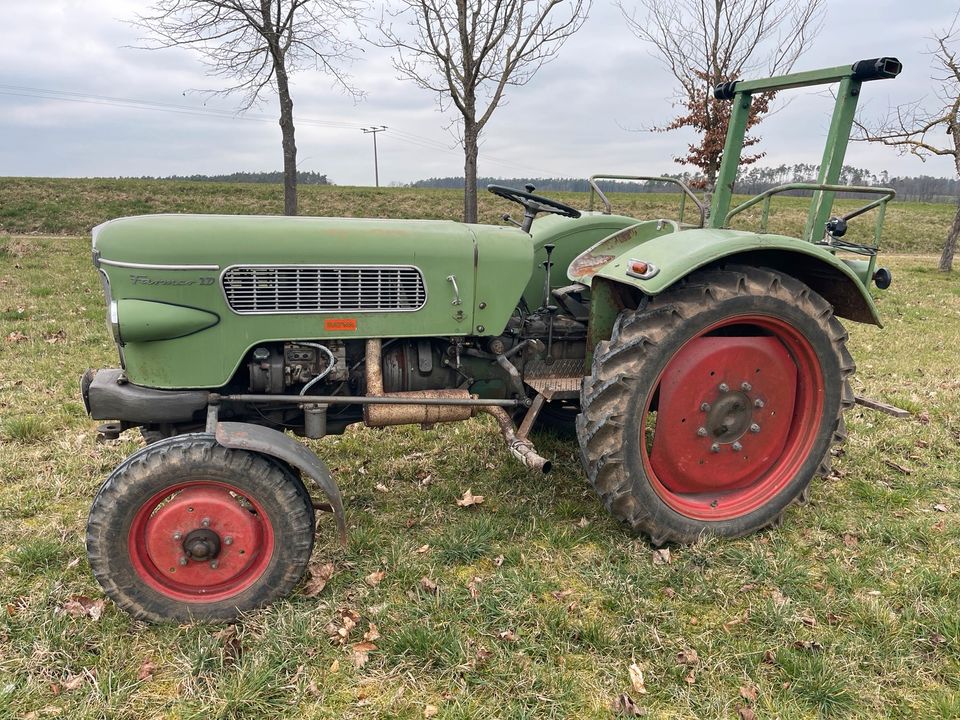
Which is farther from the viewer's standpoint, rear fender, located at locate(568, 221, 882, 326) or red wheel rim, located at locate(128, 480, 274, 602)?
rear fender, located at locate(568, 221, 882, 326)

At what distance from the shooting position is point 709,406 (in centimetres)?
295

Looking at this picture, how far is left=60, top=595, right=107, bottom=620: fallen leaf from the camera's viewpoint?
7.92ft

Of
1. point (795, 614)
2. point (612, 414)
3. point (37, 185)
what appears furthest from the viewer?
point (37, 185)

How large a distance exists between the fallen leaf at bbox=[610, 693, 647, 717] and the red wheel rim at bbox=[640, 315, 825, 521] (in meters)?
1.00

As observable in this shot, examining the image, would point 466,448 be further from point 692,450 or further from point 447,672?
point 447,672

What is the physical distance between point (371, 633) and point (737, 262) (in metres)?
2.26

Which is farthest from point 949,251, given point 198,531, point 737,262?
point 198,531

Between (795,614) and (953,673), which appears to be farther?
(795,614)

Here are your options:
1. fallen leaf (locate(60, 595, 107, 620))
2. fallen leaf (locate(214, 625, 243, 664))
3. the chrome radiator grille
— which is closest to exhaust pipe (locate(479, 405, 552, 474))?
the chrome radiator grille

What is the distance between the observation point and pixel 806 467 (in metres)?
3.12

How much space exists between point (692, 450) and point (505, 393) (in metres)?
0.94

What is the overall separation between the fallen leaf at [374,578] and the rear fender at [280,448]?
0.29 metres

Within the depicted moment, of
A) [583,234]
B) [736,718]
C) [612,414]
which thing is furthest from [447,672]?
[583,234]

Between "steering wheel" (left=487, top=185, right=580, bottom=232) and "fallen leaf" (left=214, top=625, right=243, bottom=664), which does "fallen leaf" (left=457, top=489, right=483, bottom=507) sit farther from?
"steering wheel" (left=487, top=185, right=580, bottom=232)
